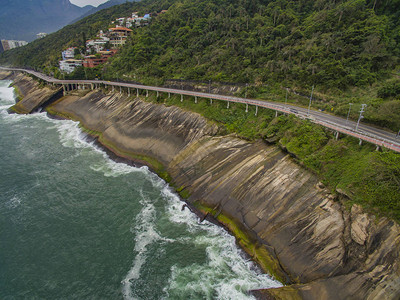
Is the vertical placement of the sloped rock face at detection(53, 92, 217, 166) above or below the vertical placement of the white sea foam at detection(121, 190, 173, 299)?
above

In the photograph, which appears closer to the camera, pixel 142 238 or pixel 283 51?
pixel 142 238

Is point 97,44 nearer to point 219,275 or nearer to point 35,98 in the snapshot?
point 35,98

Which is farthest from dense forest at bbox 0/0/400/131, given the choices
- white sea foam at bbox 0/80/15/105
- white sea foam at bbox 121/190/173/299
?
white sea foam at bbox 121/190/173/299

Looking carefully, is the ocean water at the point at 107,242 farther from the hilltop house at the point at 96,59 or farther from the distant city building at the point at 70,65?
the distant city building at the point at 70,65

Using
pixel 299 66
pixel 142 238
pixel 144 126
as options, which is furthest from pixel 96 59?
pixel 142 238

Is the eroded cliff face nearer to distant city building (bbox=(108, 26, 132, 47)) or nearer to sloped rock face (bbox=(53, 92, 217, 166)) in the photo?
sloped rock face (bbox=(53, 92, 217, 166))

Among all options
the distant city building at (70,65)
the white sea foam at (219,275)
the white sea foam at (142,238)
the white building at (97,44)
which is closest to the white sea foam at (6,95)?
the distant city building at (70,65)
